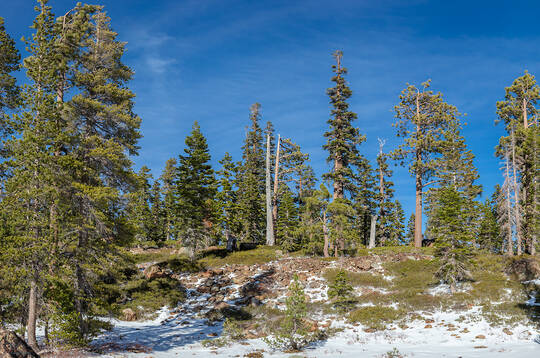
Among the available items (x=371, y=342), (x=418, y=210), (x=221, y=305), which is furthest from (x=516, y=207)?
(x=221, y=305)

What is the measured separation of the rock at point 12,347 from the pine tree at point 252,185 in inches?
1075

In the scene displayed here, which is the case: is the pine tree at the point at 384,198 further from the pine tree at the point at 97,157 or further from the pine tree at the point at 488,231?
the pine tree at the point at 97,157

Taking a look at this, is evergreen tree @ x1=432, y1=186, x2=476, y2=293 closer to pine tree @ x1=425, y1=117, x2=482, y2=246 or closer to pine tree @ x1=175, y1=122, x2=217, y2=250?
pine tree @ x1=425, y1=117, x2=482, y2=246

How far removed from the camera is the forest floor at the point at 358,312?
1422cm

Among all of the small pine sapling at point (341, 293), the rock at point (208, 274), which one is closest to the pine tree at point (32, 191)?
the small pine sapling at point (341, 293)

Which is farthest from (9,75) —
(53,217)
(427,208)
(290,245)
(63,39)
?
(427,208)

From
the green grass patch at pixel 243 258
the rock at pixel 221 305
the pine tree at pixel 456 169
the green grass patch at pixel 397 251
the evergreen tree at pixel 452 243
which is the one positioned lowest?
the rock at pixel 221 305

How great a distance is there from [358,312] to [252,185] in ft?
81.6

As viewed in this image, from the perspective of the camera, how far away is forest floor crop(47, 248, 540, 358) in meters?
14.2

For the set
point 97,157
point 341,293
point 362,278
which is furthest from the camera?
point 362,278

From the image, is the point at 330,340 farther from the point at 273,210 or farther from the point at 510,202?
the point at 273,210

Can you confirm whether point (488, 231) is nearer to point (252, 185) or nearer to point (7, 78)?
point (252, 185)

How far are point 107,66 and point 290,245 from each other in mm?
22535

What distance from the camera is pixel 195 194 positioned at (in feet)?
107
